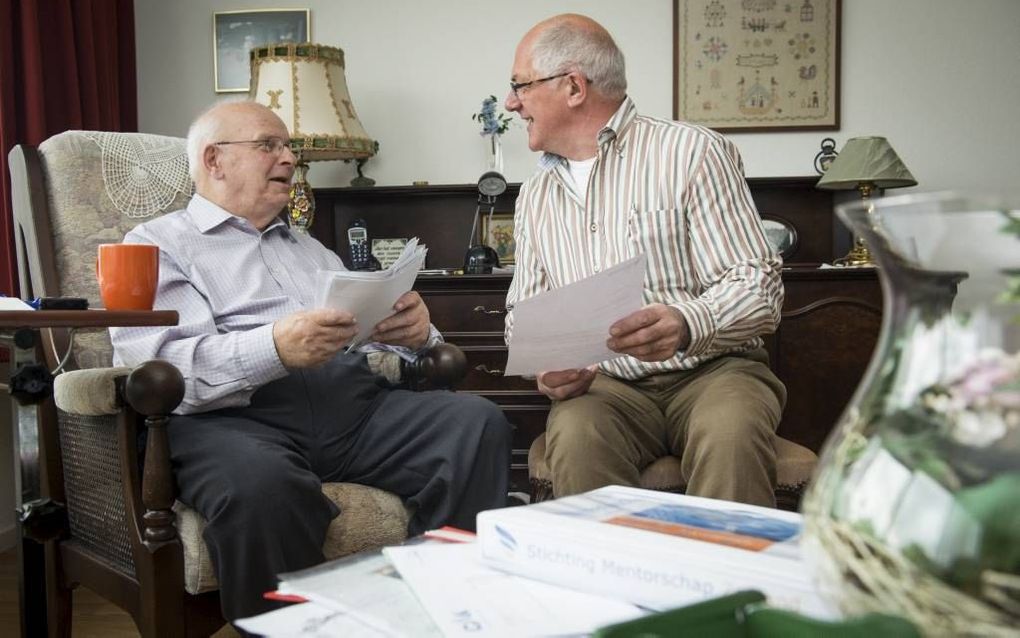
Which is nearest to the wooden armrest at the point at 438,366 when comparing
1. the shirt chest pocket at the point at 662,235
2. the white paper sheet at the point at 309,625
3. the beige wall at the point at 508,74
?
the shirt chest pocket at the point at 662,235

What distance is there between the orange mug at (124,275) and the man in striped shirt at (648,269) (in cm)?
70

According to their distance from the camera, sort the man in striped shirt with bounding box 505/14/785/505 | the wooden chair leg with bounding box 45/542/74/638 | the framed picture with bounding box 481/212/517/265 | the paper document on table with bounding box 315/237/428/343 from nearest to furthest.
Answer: the paper document on table with bounding box 315/237/428/343 < the man in striped shirt with bounding box 505/14/785/505 < the wooden chair leg with bounding box 45/542/74/638 < the framed picture with bounding box 481/212/517/265

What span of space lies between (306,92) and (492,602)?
2.43m

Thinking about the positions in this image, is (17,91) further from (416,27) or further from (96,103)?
(416,27)

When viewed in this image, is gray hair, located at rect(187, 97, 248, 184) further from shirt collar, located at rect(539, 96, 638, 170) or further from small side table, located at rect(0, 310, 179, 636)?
shirt collar, located at rect(539, 96, 638, 170)

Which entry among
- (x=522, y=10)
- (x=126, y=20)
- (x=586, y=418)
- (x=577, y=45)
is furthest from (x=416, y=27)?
(x=586, y=418)

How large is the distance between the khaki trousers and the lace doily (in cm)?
97

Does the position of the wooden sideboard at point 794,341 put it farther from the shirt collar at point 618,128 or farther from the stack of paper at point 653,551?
the stack of paper at point 653,551

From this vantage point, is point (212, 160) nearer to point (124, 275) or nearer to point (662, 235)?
point (124, 275)

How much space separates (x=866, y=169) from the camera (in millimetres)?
2863

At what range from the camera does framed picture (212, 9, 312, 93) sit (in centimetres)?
332

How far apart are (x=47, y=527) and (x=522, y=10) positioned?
2333mm

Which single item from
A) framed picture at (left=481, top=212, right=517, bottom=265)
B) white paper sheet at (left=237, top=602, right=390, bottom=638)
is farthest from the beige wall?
white paper sheet at (left=237, top=602, right=390, bottom=638)

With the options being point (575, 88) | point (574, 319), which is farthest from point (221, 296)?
point (575, 88)
